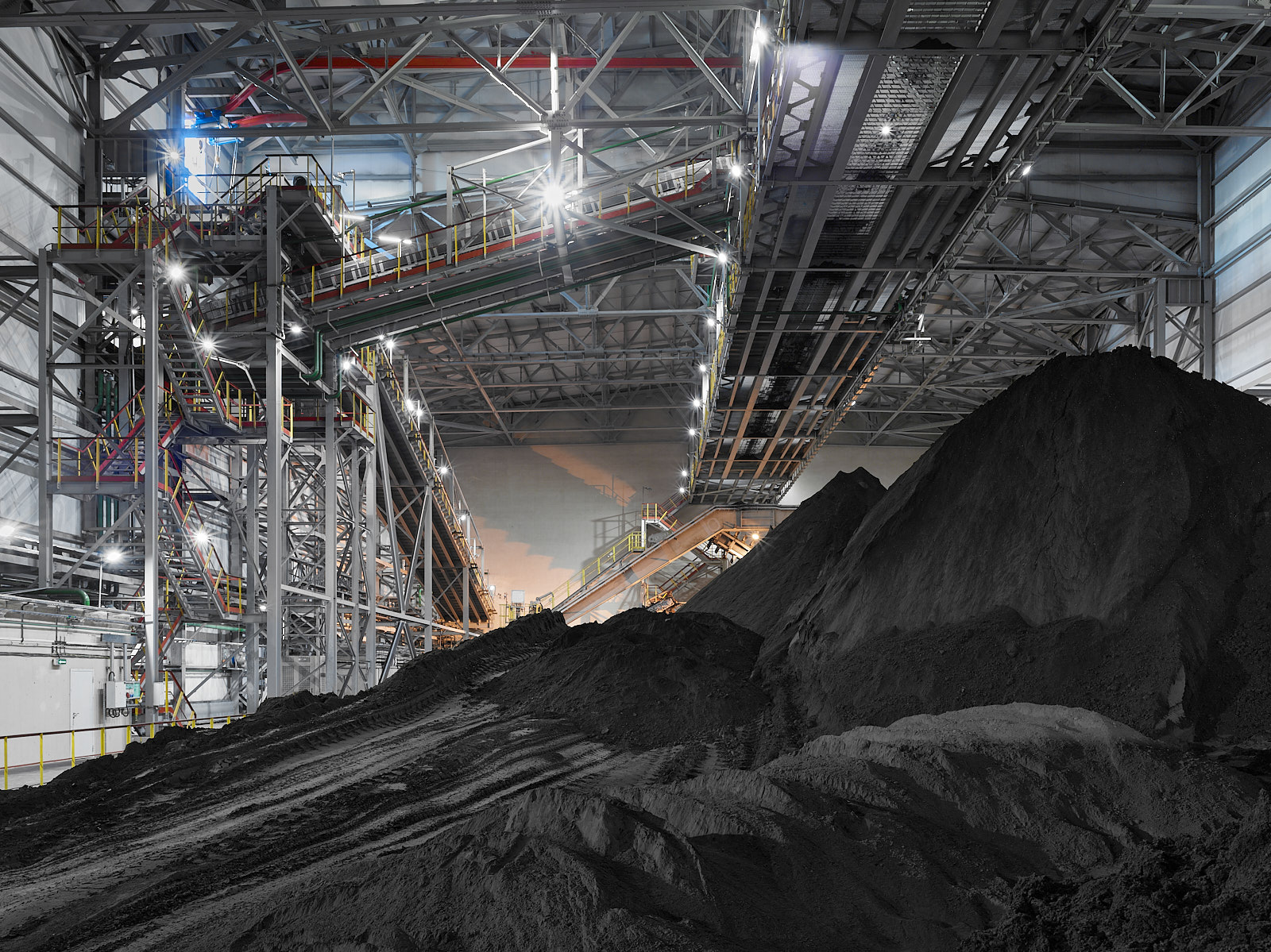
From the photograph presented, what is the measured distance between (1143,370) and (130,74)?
21834mm

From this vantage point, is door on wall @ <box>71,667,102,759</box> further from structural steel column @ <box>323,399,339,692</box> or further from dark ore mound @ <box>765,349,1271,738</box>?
dark ore mound @ <box>765,349,1271,738</box>

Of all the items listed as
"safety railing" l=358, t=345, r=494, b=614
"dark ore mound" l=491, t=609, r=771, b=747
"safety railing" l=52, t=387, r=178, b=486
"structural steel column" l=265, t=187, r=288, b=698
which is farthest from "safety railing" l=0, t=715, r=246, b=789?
"safety railing" l=358, t=345, r=494, b=614

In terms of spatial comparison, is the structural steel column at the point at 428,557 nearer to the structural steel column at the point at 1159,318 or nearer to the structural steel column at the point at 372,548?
the structural steel column at the point at 372,548

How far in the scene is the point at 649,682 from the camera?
10.1 m

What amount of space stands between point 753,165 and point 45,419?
10471 millimetres

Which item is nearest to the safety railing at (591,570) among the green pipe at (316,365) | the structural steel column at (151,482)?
the green pipe at (316,365)

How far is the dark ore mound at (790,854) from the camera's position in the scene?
15.1ft

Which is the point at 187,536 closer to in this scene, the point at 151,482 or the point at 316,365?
the point at 151,482

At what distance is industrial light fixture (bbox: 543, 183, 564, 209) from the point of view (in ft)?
56.0

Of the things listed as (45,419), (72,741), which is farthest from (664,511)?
(72,741)

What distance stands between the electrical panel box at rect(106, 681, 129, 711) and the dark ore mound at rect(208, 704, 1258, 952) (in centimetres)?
937

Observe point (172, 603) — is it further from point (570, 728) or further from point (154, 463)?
point (570, 728)

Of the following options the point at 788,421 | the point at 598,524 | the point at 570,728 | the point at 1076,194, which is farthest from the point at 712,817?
the point at 598,524

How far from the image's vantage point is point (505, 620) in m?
33.5
